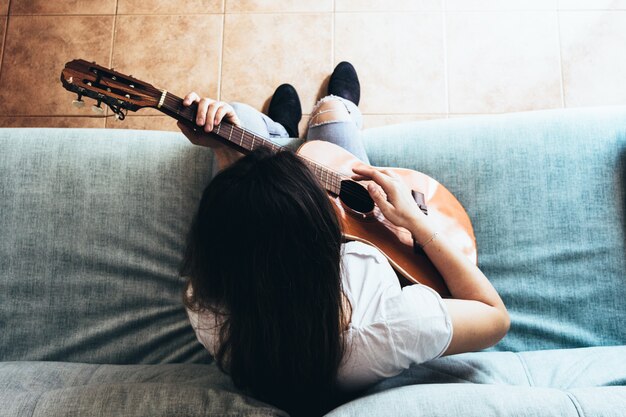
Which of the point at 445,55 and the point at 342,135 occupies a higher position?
the point at 445,55

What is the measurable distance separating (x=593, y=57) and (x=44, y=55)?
2.10 meters

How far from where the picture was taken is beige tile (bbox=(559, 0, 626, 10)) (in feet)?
→ 5.66

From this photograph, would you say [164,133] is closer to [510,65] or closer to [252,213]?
[252,213]

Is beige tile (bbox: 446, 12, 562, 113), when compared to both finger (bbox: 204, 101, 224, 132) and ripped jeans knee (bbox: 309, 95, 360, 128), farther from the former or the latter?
finger (bbox: 204, 101, 224, 132)

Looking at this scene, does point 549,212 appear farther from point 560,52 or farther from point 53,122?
point 53,122

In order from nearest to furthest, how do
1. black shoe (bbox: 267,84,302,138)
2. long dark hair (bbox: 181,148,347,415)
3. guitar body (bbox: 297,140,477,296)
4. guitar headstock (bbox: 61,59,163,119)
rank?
long dark hair (bbox: 181,148,347,415), guitar headstock (bbox: 61,59,163,119), guitar body (bbox: 297,140,477,296), black shoe (bbox: 267,84,302,138)

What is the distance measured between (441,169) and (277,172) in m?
0.63

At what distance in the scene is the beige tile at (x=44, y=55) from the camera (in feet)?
5.85

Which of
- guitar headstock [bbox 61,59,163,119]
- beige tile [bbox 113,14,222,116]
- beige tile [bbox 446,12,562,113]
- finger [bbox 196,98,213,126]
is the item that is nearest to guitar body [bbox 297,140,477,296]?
finger [bbox 196,98,213,126]

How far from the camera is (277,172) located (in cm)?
77

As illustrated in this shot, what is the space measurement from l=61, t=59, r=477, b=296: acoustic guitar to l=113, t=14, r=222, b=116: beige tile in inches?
29.2

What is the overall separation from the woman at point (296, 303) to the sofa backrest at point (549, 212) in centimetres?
26

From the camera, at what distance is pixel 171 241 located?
3.87 feet

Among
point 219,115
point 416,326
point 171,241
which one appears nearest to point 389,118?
point 219,115
